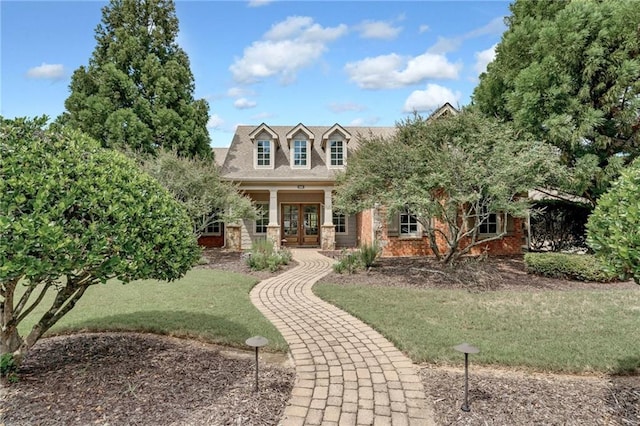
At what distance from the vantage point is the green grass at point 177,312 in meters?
5.44

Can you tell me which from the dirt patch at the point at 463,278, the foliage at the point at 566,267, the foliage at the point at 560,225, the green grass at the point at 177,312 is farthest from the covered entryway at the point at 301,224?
the foliage at the point at 566,267

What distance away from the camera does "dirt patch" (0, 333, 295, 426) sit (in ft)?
10.3

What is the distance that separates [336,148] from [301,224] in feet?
14.9

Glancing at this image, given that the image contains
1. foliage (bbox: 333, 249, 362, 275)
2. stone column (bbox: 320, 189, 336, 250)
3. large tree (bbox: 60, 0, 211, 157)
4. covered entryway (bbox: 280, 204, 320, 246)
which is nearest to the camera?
foliage (bbox: 333, 249, 362, 275)

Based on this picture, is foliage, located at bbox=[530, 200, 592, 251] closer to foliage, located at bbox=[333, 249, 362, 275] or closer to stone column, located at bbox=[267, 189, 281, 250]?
foliage, located at bbox=[333, 249, 362, 275]

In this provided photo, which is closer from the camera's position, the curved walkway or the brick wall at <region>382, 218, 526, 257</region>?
the curved walkway

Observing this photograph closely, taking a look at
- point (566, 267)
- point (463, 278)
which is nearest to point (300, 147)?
point (463, 278)

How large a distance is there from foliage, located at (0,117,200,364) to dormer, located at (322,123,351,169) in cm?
1403

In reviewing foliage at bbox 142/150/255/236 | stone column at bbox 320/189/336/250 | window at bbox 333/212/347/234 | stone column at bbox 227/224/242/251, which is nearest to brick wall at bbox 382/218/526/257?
stone column at bbox 320/189/336/250

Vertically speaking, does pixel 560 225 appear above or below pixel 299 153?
below

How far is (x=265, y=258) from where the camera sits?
11.3 m

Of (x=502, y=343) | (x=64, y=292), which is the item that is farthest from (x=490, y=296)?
(x=64, y=292)

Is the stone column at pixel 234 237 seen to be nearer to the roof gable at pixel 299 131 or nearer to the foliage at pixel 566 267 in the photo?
the roof gable at pixel 299 131

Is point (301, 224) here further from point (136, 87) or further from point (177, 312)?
point (177, 312)
